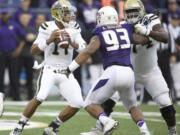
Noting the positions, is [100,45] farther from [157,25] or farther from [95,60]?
[95,60]

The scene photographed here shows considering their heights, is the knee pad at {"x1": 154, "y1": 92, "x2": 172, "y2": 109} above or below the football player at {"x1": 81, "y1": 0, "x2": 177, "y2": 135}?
below

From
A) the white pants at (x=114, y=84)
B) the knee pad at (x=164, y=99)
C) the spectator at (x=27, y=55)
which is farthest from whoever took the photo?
the spectator at (x=27, y=55)

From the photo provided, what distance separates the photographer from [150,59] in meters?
7.10

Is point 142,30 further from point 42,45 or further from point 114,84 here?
point 42,45

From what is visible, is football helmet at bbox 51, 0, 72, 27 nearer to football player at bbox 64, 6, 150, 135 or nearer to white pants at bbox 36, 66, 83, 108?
white pants at bbox 36, 66, 83, 108

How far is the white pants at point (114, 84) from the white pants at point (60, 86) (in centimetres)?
51

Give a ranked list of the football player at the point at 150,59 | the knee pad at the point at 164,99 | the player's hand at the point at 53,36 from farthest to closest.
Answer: the player's hand at the point at 53,36, the knee pad at the point at 164,99, the football player at the point at 150,59

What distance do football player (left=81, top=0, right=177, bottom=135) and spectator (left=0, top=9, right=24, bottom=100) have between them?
5384 mm

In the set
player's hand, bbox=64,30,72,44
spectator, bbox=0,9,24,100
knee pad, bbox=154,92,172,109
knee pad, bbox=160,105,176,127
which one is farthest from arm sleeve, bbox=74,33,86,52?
spectator, bbox=0,9,24,100

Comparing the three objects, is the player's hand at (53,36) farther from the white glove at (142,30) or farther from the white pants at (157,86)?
the white pants at (157,86)

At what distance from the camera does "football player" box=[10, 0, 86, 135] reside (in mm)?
6852

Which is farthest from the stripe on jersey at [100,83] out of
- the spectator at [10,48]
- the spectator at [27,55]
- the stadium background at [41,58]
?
the spectator at [27,55]

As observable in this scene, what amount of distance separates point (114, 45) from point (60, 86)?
42.1 inches

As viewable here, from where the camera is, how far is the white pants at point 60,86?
6877 mm
